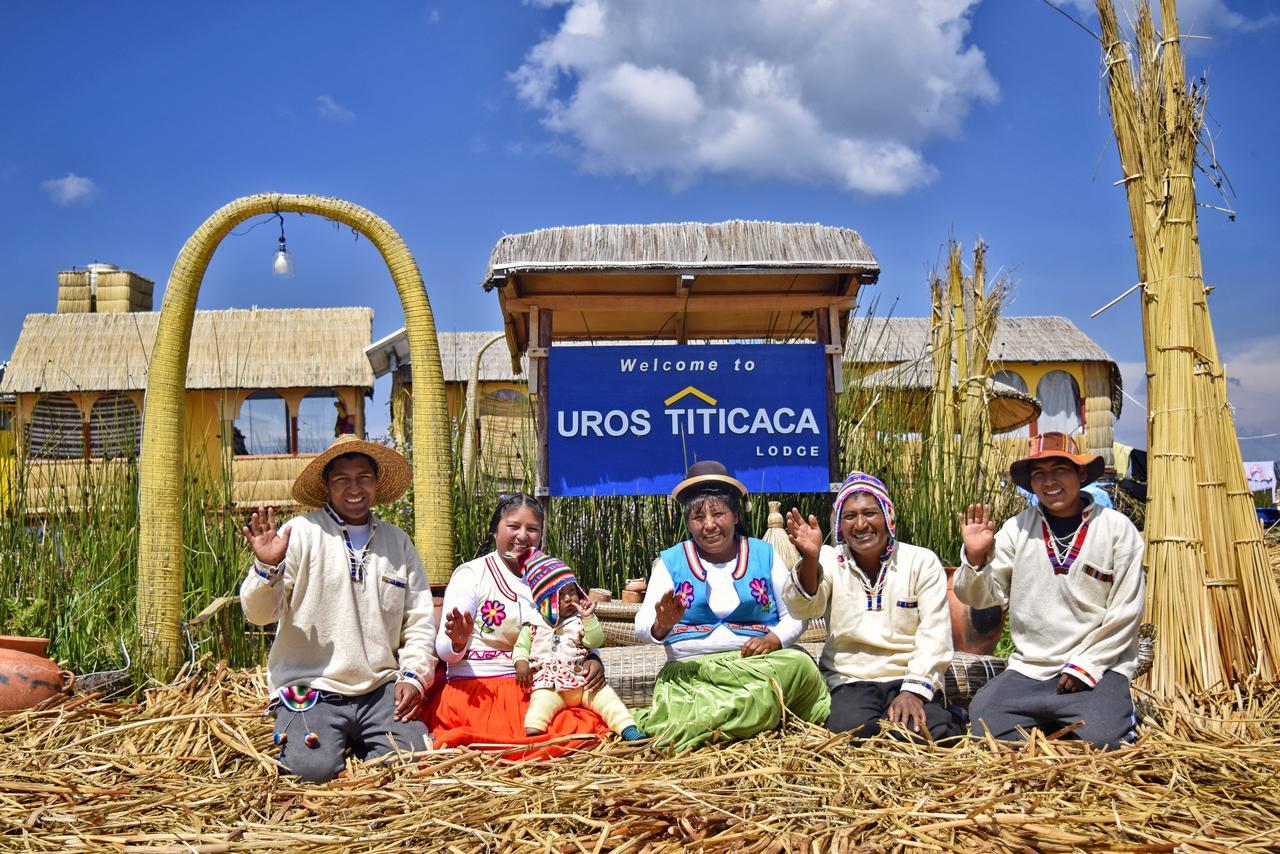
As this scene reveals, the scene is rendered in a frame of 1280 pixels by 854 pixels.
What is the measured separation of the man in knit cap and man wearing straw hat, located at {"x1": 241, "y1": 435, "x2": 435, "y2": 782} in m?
1.57

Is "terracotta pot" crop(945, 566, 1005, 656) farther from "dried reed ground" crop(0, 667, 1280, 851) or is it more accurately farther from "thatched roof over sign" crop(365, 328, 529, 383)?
"thatched roof over sign" crop(365, 328, 529, 383)

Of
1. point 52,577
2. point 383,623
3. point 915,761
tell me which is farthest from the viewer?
point 52,577

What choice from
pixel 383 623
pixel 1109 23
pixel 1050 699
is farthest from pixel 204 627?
pixel 1109 23

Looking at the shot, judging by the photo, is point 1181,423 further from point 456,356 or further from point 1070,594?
point 456,356

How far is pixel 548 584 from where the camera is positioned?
3920 mm

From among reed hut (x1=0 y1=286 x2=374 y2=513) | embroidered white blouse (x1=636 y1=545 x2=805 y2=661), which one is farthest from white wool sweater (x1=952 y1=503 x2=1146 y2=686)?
reed hut (x1=0 y1=286 x2=374 y2=513)

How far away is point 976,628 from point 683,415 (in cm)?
199

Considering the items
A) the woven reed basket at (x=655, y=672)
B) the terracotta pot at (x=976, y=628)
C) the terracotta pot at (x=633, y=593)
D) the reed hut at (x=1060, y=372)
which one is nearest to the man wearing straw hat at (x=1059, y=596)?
the woven reed basket at (x=655, y=672)

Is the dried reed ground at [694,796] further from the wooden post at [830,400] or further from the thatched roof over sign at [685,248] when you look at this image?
the thatched roof over sign at [685,248]

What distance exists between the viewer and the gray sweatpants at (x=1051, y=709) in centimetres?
356

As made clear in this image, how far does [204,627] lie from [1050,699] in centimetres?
397

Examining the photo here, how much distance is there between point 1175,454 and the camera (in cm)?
446

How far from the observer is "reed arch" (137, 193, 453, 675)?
15.5 ft

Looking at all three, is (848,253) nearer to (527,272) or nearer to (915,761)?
(527,272)
